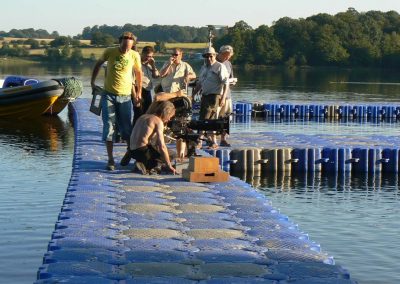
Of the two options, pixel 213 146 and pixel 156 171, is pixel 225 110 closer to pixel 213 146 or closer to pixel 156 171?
pixel 213 146

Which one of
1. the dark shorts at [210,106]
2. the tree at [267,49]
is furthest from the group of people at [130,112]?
the tree at [267,49]

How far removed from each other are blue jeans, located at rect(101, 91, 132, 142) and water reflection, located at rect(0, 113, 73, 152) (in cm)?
904

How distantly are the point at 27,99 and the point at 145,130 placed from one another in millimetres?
17376

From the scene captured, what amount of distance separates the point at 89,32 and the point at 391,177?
12001cm

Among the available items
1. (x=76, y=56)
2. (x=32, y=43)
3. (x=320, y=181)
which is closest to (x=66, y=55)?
(x=76, y=56)

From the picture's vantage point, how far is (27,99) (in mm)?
29656

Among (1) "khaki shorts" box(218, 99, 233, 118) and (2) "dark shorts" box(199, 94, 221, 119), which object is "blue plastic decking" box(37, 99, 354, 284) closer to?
(2) "dark shorts" box(199, 94, 221, 119)

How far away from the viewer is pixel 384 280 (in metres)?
10.7

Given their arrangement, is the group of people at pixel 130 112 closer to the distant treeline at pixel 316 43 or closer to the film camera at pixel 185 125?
the film camera at pixel 185 125

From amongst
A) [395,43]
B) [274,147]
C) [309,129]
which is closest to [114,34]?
[395,43]

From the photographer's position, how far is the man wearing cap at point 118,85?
13.5m

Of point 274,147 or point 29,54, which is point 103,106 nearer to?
point 274,147

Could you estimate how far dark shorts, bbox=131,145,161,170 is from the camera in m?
13.1

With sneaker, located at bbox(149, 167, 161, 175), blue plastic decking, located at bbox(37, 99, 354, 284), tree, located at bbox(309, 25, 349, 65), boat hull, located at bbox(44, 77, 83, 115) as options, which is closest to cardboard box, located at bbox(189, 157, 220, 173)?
blue plastic decking, located at bbox(37, 99, 354, 284)
